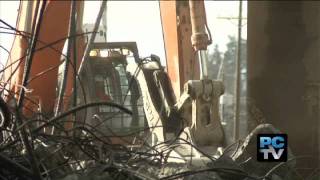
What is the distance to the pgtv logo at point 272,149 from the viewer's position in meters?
3.91

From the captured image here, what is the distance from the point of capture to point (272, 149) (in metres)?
4.00

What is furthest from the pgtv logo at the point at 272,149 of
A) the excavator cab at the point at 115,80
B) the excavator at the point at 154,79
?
the excavator cab at the point at 115,80

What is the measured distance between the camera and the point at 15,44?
6715 mm

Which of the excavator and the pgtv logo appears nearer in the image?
the pgtv logo

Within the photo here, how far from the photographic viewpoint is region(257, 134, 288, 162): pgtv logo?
12.8ft

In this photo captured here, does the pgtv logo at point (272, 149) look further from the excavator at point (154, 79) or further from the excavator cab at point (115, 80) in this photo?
the excavator cab at point (115, 80)

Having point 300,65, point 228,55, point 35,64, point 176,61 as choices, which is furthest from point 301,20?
point 228,55

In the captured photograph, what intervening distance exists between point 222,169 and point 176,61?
349 cm

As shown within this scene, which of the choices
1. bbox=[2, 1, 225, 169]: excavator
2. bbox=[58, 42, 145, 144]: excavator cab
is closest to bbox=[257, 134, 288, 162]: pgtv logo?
bbox=[2, 1, 225, 169]: excavator

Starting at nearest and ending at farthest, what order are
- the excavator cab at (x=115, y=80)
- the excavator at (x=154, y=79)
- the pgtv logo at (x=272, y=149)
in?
the pgtv logo at (x=272, y=149), the excavator at (x=154, y=79), the excavator cab at (x=115, y=80)

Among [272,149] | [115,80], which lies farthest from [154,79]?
[272,149]

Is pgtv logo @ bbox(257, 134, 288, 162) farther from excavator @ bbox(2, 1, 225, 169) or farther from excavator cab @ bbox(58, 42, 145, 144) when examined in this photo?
excavator cab @ bbox(58, 42, 145, 144)

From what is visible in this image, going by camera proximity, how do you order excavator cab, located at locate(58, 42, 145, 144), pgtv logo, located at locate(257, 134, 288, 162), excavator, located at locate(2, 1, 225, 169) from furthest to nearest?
excavator cab, located at locate(58, 42, 145, 144), excavator, located at locate(2, 1, 225, 169), pgtv logo, located at locate(257, 134, 288, 162)

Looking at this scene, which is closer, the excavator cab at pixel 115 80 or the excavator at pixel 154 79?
the excavator at pixel 154 79
